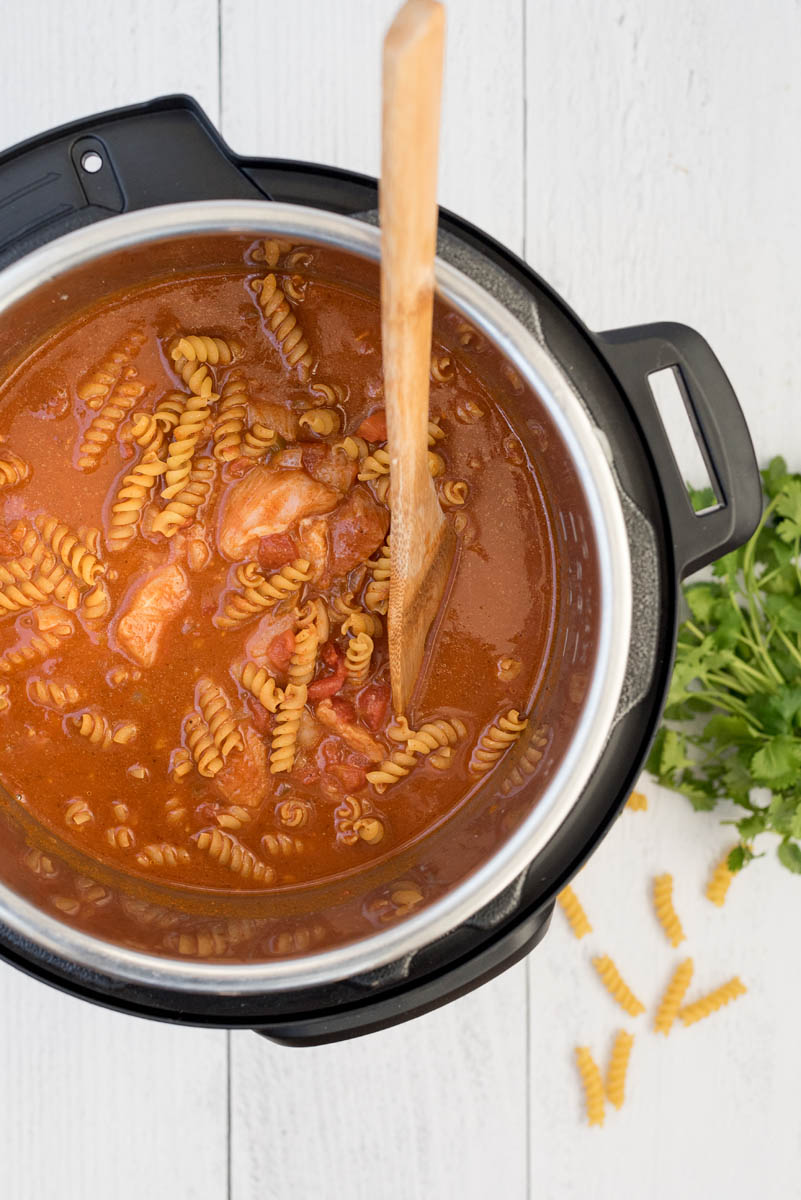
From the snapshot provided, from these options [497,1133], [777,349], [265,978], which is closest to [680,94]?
[777,349]

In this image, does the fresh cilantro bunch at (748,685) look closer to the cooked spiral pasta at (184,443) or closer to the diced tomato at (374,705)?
the diced tomato at (374,705)

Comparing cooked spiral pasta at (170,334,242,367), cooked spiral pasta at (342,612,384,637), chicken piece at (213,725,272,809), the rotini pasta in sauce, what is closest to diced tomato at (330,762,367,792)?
the rotini pasta in sauce

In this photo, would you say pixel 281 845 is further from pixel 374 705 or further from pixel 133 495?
pixel 133 495

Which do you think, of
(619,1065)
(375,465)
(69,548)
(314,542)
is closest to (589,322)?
(375,465)

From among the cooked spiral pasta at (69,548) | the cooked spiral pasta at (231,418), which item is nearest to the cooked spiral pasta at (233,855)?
the cooked spiral pasta at (69,548)

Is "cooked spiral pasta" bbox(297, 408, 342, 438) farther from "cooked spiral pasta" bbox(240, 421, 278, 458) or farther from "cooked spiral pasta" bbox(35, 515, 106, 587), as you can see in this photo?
"cooked spiral pasta" bbox(35, 515, 106, 587)

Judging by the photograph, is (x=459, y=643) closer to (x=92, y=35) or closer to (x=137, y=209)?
(x=137, y=209)
